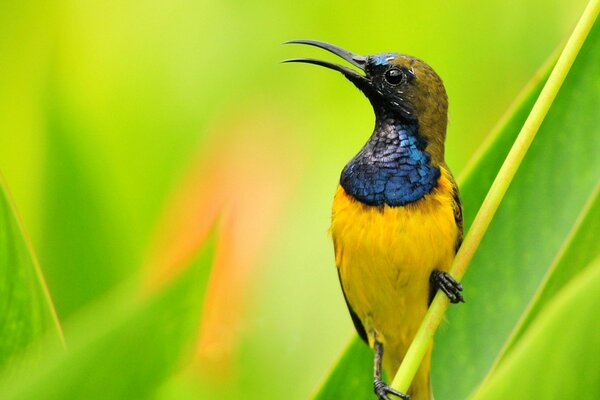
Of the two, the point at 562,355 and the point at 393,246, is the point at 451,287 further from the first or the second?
the point at 562,355

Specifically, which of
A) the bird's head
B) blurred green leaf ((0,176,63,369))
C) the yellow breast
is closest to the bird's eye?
the bird's head

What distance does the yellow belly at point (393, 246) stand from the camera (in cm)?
129

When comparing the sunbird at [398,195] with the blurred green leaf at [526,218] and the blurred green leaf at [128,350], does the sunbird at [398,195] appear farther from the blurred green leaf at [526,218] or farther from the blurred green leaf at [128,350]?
the blurred green leaf at [128,350]

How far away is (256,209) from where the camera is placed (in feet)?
5.03

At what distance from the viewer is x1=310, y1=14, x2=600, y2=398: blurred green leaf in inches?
37.5

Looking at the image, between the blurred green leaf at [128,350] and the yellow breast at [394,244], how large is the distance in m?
0.84

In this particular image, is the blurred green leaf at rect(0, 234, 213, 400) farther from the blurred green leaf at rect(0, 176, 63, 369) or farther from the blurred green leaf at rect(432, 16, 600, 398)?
the blurred green leaf at rect(432, 16, 600, 398)

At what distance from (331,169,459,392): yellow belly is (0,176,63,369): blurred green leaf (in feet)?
2.36

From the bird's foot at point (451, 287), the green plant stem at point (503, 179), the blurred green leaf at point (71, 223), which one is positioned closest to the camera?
the green plant stem at point (503, 179)

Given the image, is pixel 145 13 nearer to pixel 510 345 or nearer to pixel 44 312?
pixel 510 345

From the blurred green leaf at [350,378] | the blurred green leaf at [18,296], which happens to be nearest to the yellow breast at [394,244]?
the blurred green leaf at [350,378]

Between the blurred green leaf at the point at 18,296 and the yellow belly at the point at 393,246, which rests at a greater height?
the blurred green leaf at the point at 18,296

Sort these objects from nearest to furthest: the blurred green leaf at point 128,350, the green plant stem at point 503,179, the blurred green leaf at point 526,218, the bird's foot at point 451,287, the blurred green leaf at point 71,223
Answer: the blurred green leaf at point 128,350, the green plant stem at point 503,179, the blurred green leaf at point 526,218, the bird's foot at point 451,287, the blurred green leaf at point 71,223

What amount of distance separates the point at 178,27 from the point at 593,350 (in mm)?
1610
